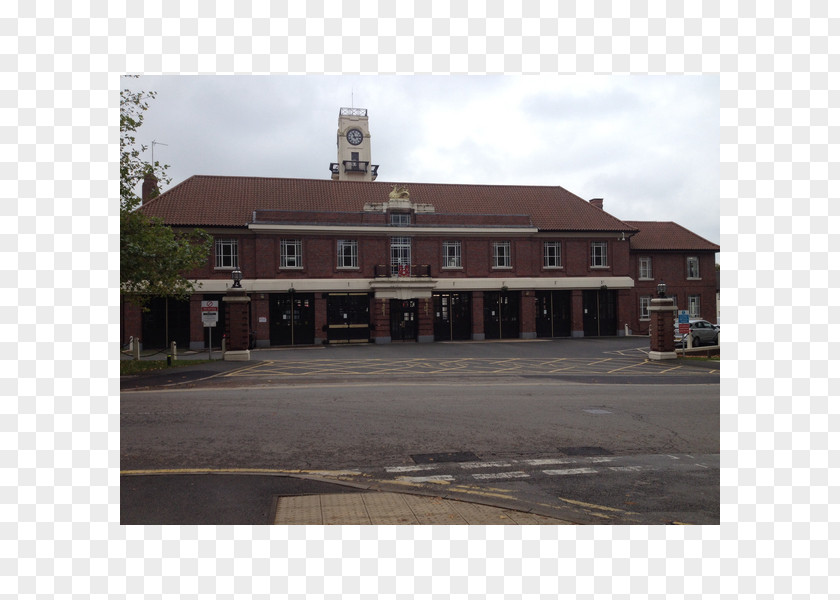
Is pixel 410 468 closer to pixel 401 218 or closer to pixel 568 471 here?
pixel 568 471

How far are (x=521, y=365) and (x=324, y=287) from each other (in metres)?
15.4

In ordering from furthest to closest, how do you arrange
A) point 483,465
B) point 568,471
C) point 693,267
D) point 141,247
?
point 693,267 < point 141,247 < point 483,465 < point 568,471

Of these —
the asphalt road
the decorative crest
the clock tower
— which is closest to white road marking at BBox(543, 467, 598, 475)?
the asphalt road

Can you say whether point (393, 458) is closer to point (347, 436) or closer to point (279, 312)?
point (347, 436)

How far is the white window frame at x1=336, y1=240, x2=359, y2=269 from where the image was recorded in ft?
108

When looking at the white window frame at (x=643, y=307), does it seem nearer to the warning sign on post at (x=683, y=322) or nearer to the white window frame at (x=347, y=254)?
the warning sign on post at (x=683, y=322)

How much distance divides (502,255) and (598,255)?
7.21 metres

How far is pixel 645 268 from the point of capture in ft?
130

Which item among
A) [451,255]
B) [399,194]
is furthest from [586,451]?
[399,194]

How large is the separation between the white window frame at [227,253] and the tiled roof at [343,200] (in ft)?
3.75

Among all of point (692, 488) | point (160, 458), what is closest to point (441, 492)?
point (692, 488)

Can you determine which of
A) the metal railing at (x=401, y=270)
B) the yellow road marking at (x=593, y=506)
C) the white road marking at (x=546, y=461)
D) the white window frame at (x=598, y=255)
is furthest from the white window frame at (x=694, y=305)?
the yellow road marking at (x=593, y=506)

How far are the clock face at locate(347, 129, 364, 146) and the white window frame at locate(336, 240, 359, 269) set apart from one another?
123 feet

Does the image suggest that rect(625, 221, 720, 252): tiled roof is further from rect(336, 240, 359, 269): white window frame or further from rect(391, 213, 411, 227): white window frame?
rect(336, 240, 359, 269): white window frame
